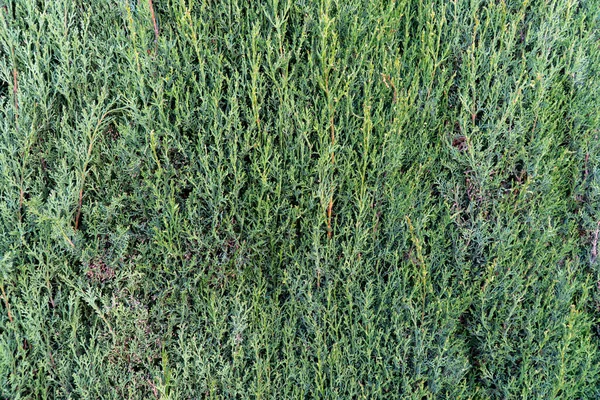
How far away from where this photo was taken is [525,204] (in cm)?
287

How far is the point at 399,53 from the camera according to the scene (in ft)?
9.82

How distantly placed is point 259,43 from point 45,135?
141 cm

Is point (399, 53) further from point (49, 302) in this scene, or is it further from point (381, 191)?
point (49, 302)

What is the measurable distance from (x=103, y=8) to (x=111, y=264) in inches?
61.5

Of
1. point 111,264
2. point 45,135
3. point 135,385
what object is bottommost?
point 135,385

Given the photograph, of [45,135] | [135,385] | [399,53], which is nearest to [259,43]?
[399,53]

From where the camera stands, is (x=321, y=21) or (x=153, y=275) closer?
(x=321, y=21)

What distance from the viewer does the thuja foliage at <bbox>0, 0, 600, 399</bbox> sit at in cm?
274

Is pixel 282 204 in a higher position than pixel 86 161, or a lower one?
lower

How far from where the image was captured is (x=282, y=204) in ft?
9.11

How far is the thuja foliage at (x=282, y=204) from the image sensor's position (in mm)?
2740

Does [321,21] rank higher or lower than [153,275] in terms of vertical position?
higher

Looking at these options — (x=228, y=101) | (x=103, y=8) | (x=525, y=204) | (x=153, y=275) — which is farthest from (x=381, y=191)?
(x=103, y=8)

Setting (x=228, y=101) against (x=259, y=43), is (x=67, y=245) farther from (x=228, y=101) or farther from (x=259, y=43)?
(x=259, y=43)
